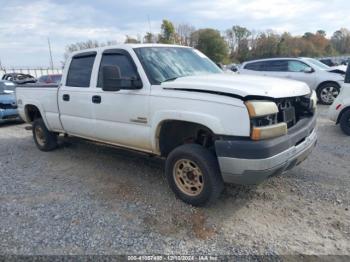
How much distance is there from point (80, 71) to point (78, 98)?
1.63 feet

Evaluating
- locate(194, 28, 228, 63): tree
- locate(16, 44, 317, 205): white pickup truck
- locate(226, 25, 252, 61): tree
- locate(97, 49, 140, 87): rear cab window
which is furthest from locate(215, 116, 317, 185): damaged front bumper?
locate(226, 25, 252, 61): tree

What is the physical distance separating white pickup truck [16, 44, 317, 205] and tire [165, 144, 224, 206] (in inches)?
0.5

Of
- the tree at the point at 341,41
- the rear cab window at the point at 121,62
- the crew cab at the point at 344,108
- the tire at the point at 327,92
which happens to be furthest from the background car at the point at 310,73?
the tree at the point at 341,41

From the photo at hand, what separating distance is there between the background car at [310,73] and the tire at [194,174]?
8539mm

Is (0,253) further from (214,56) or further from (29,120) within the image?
(214,56)

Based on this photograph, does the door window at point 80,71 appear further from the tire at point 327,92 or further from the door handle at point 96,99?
the tire at point 327,92

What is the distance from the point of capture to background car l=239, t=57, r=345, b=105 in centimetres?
1023

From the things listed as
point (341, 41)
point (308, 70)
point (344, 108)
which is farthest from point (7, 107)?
point (341, 41)

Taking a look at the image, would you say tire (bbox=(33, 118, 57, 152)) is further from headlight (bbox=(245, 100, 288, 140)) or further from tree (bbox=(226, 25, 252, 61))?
tree (bbox=(226, 25, 252, 61))

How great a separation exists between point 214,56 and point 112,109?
5065 centimetres

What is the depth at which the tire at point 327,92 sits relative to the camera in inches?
403

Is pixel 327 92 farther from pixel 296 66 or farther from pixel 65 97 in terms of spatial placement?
pixel 65 97

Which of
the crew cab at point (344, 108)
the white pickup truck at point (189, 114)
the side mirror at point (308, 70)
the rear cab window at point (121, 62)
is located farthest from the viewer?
the side mirror at point (308, 70)

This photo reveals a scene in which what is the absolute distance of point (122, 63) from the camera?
13.5ft
